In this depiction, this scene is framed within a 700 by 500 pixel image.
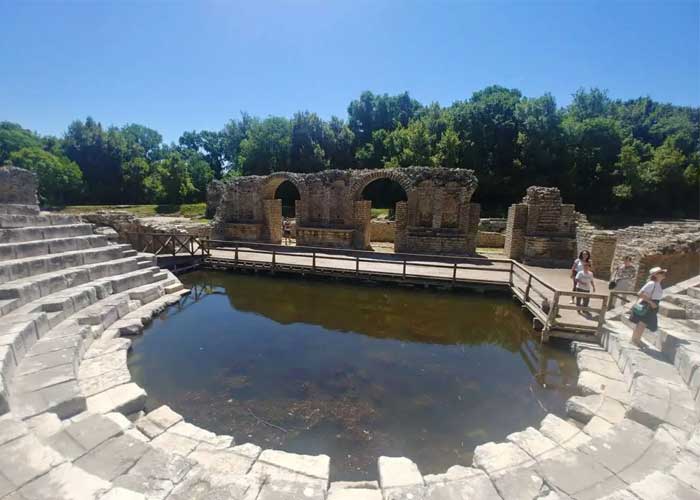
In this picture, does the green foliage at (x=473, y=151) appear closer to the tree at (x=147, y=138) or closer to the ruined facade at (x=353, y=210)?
the ruined facade at (x=353, y=210)

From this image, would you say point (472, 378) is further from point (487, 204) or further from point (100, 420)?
point (487, 204)

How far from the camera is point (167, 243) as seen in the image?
42.1ft

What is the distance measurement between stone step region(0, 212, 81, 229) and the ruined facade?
8.07m

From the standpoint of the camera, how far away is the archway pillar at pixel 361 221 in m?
15.7

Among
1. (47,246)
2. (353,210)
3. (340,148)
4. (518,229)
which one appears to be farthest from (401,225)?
(340,148)

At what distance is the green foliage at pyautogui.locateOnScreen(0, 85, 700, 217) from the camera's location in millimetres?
25297

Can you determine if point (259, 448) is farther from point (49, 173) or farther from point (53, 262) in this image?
point (49, 173)

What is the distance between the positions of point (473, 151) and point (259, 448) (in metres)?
26.6

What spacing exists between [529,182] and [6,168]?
2909cm

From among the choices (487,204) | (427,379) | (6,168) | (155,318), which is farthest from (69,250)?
(487,204)

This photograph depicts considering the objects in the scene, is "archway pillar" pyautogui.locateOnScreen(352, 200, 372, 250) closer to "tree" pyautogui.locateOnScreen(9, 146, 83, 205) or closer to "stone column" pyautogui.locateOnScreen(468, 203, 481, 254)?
"stone column" pyautogui.locateOnScreen(468, 203, 481, 254)

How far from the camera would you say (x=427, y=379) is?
539cm

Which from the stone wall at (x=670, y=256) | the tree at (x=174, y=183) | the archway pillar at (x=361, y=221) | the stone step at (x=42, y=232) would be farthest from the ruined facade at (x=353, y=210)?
the tree at (x=174, y=183)

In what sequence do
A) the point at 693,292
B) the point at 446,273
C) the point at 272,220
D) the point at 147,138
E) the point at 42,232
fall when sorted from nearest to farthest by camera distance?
the point at 693,292, the point at 42,232, the point at 446,273, the point at 272,220, the point at 147,138
